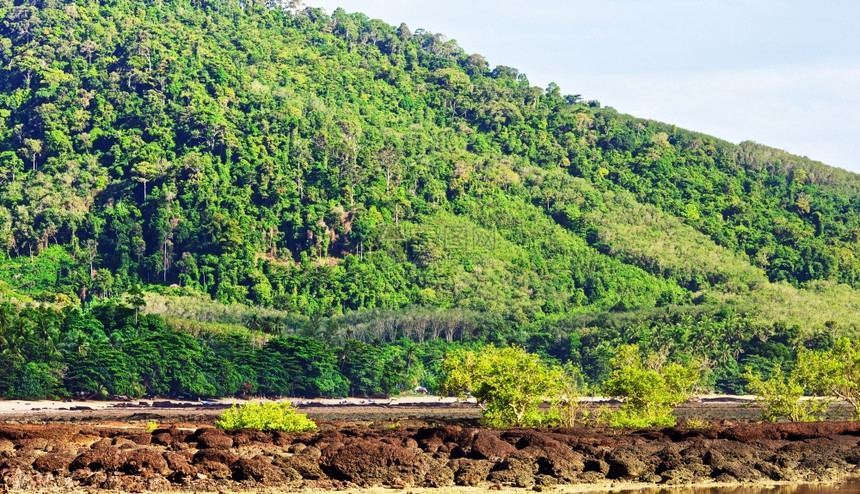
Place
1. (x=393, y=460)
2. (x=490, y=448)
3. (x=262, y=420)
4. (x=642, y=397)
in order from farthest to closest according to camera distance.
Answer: (x=642, y=397), (x=262, y=420), (x=490, y=448), (x=393, y=460)

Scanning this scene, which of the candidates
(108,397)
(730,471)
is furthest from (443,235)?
(730,471)

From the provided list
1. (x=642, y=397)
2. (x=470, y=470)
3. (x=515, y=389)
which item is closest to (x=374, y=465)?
(x=470, y=470)

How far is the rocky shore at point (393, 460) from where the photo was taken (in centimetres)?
4175

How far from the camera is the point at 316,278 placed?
7126 inches

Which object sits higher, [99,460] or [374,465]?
[374,465]

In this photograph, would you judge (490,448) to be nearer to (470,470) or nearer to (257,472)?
(470,470)

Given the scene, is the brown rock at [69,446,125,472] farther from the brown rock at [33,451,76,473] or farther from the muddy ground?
the brown rock at [33,451,76,473]

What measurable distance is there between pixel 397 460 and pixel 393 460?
158 millimetres

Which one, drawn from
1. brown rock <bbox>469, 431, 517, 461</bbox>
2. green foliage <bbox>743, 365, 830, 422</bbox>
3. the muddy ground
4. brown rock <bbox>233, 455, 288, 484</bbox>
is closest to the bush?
the muddy ground

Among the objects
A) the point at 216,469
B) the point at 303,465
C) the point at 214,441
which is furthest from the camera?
the point at 214,441

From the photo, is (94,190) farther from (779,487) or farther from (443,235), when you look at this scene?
(779,487)

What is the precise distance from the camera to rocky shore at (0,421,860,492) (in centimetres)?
4175

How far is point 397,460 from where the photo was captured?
146 ft

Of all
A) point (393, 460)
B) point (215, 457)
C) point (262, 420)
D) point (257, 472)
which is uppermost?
point (393, 460)
